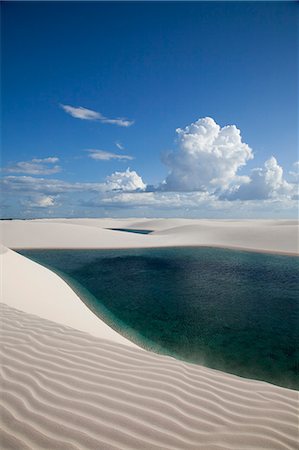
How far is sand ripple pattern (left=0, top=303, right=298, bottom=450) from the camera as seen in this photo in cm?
217

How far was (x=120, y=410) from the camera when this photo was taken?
246 centimetres

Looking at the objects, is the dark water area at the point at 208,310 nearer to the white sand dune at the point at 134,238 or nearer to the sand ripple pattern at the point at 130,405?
the sand ripple pattern at the point at 130,405

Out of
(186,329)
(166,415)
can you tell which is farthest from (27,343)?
(186,329)

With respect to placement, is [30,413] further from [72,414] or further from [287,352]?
[287,352]

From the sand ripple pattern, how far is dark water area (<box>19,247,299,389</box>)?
9.74ft

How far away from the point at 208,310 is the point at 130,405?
7.13 meters

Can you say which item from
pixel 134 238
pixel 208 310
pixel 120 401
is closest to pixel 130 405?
pixel 120 401

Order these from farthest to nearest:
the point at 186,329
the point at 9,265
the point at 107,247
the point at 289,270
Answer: the point at 107,247, the point at 289,270, the point at 9,265, the point at 186,329

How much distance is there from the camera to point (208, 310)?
361 inches

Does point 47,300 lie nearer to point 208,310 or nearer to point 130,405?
point 208,310

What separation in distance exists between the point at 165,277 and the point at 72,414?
1228 centimetres

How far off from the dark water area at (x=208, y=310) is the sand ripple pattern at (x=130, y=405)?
2.97m

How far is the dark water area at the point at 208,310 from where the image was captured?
6.08 m

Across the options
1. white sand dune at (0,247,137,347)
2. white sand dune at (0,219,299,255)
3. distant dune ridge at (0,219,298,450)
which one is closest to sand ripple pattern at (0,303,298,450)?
distant dune ridge at (0,219,298,450)
